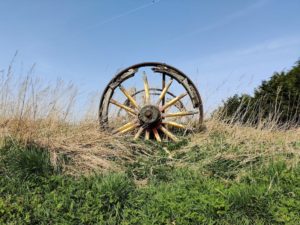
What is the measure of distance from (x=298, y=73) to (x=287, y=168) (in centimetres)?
769

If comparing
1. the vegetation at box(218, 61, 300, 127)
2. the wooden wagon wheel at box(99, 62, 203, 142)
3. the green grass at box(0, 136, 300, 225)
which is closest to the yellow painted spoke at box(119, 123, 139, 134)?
the wooden wagon wheel at box(99, 62, 203, 142)

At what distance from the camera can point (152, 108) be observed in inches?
283

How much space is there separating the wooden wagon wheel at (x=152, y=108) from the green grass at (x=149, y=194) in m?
1.83

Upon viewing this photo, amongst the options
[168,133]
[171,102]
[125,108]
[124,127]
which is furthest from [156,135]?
[125,108]

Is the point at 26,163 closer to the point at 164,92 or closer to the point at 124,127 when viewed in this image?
the point at 124,127

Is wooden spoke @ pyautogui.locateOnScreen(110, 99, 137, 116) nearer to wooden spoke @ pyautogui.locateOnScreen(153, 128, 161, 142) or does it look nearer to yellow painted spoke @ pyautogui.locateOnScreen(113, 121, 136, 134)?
yellow painted spoke @ pyautogui.locateOnScreen(113, 121, 136, 134)

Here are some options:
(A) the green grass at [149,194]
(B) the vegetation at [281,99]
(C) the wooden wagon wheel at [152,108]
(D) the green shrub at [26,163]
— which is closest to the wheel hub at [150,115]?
(C) the wooden wagon wheel at [152,108]

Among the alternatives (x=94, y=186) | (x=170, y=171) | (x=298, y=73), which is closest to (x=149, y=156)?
(x=170, y=171)

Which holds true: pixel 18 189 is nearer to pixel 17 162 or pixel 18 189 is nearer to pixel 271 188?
pixel 17 162

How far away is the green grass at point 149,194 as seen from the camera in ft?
13.3

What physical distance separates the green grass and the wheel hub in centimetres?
180

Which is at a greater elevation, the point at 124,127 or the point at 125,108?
the point at 125,108

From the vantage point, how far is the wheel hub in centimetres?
716

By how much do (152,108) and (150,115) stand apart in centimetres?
14
